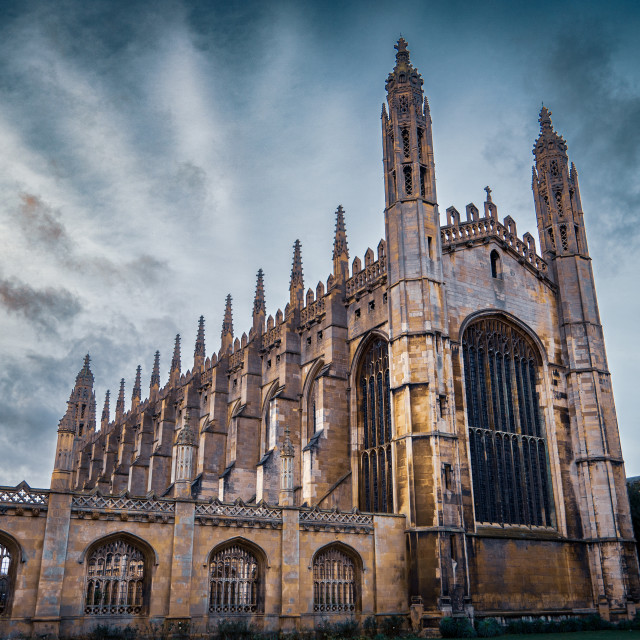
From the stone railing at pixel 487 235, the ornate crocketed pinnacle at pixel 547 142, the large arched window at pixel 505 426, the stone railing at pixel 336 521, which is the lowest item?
the stone railing at pixel 336 521

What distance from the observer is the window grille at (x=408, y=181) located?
31875 mm

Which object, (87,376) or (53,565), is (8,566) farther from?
(87,376)

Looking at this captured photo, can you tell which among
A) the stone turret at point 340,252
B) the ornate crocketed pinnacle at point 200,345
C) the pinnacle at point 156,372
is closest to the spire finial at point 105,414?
the pinnacle at point 156,372

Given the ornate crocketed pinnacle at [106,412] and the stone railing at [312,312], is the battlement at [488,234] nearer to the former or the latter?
the stone railing at [312,312]

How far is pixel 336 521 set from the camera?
25.4m

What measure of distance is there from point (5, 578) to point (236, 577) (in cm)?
716

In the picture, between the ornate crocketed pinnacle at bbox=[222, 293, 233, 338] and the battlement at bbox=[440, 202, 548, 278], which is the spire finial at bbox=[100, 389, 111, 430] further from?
the battlement at bbox=[440, 202, 548, 278]

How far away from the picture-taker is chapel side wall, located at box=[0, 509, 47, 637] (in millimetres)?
19297

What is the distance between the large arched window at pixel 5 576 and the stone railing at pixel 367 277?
19.4m

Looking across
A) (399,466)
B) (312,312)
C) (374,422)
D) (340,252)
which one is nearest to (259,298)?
(312,312)

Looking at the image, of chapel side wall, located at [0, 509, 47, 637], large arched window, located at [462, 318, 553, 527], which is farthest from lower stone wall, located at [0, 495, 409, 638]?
large arched window, located at [462, 318, 553, 527]

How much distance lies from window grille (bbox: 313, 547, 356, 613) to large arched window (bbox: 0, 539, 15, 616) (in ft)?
32.8

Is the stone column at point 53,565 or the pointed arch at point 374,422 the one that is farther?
the pointed arch at point 374,422

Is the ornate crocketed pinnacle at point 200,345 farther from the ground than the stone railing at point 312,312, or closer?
farther from the ground
